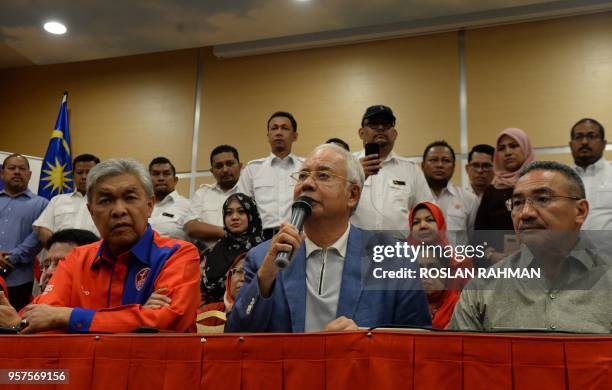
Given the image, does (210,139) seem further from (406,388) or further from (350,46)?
(406,388)

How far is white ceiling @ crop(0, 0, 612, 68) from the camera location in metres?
4.88

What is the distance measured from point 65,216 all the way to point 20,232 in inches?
18.0

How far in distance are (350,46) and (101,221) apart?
3.99 meters

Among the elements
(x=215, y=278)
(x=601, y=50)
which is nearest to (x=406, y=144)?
(x=601, y=50)

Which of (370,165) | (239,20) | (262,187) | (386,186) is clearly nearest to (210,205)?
(262,187)

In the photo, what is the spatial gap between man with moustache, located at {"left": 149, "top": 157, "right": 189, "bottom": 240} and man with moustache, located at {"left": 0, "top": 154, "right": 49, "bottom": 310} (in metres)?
0.88

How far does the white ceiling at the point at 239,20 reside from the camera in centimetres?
488

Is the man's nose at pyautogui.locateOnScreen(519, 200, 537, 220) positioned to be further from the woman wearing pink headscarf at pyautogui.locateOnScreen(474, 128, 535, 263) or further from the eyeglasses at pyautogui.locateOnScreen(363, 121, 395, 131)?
the eyeglasses at pyautogui.locateOnScreen(363, 121, 395, 131)

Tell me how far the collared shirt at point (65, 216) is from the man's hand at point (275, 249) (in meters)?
2.86

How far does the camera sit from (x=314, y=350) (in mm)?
1134

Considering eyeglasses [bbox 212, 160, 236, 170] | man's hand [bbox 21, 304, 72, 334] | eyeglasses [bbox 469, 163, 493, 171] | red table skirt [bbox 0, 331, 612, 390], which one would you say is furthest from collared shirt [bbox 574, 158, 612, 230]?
man's hand [bbox 21, 304, 72, 334]

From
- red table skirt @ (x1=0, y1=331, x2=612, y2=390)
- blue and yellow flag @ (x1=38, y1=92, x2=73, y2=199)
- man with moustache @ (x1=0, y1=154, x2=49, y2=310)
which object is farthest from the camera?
blue and yellow flag @ (x1=38, y1=92, x2=73, y2=199)

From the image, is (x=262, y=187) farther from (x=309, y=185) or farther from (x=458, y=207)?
(x=309, y=185)

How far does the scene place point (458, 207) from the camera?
3.66 m
